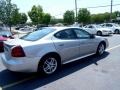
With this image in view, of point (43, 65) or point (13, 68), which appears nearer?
point (13, 68)

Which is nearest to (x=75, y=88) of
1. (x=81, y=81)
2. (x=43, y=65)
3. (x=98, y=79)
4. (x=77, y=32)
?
(x=81, y=81)

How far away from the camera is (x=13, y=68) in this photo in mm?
5121

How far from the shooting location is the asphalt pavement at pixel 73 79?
480 centimetres

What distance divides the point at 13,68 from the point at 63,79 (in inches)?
57.3

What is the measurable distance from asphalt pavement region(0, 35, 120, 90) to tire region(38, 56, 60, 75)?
0.17 meters

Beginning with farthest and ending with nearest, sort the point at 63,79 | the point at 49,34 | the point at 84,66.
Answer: the point at 84,66, the point at 49,34, the point at 63,79

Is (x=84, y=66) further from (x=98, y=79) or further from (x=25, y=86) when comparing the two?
(x=25, y=86)

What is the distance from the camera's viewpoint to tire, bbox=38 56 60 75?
18.0 ft

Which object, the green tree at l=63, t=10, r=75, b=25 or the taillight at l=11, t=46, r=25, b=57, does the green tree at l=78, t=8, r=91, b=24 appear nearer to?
the green tree at l=63, t=10, r=75, b=25

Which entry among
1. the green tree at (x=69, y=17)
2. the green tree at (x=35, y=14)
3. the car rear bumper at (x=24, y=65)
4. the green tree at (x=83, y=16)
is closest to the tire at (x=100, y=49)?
the car rear bumper at (x=24, y=65)

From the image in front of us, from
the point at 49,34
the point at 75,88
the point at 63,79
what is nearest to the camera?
the point at 75,88

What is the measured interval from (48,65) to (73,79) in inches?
35.4

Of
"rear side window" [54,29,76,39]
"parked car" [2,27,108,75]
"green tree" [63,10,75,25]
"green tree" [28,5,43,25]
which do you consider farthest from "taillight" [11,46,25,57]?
"green tree" [63,10,75,25]

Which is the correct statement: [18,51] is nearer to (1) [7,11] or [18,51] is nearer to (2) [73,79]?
(2) [73,79]
